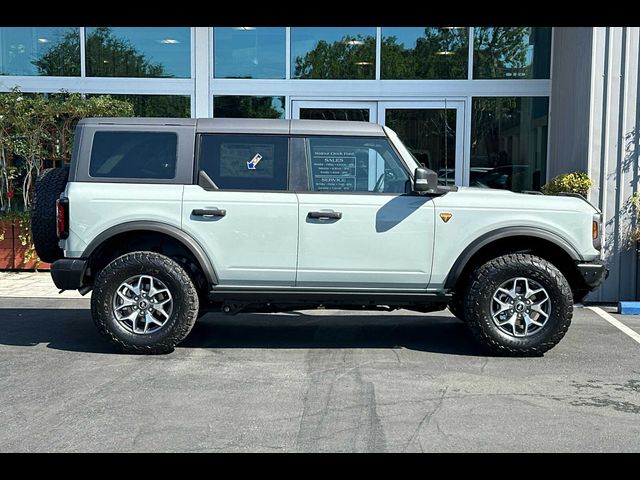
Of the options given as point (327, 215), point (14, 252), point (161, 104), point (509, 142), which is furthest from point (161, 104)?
point (327, 215)

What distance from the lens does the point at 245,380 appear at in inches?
219

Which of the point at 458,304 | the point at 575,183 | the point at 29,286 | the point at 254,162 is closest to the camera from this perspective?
the point at 254,162

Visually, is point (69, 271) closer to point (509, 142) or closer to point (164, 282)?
point (164, 282)

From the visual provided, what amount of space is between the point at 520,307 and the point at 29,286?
665 centimetres

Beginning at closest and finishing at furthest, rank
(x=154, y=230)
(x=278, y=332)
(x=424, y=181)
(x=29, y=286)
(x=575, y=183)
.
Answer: (x=424, y=181) → (x=154, y=230) → (x=278, y=332) → (x=575, y=183) → (x=29, y=286)

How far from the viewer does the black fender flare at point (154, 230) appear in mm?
6090

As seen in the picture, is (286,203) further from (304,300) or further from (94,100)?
(94,100)

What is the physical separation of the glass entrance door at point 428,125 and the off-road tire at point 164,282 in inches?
255

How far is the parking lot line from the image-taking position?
7223 mm

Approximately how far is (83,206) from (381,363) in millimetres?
2801

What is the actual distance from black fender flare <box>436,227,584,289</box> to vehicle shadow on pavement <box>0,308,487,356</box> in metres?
0.79

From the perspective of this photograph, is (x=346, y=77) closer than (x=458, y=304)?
No

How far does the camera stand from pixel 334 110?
1192 cm

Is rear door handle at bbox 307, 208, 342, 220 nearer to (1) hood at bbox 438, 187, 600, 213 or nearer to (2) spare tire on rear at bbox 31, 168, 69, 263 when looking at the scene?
(1) hood at bbox 438, 187, 600, 213
